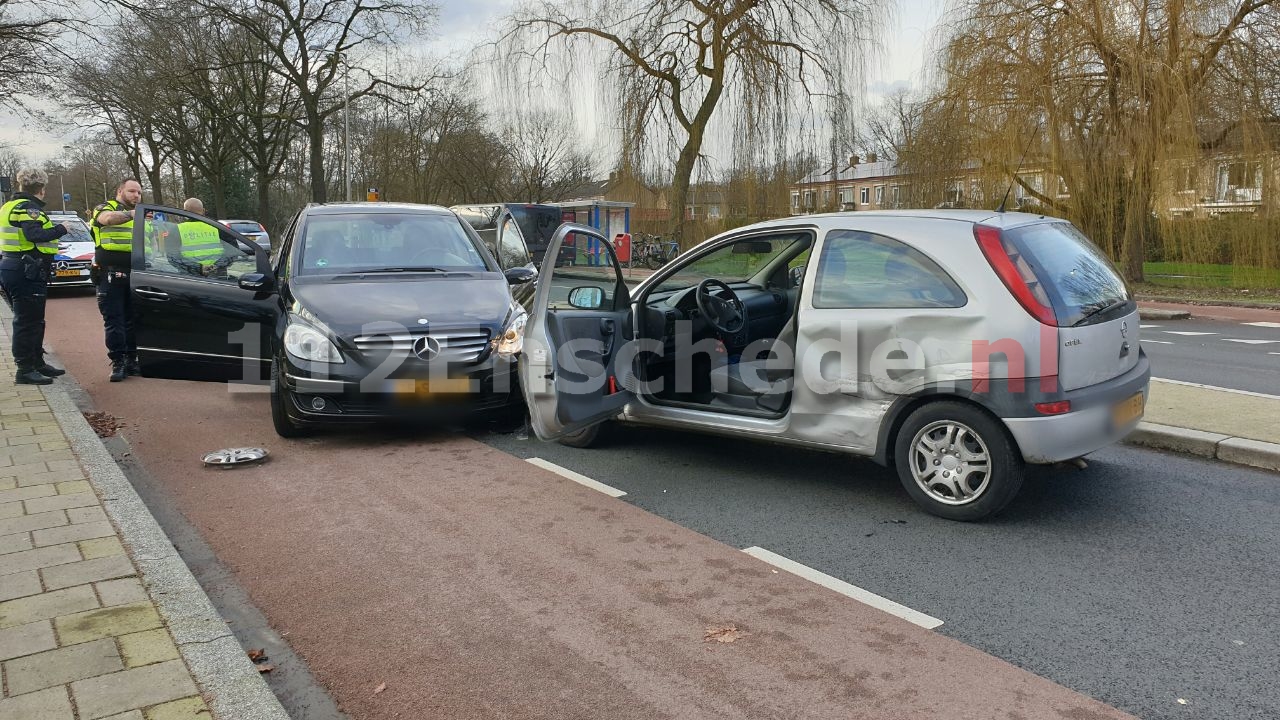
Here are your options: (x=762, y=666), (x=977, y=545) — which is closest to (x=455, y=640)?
(x=762, y=666)

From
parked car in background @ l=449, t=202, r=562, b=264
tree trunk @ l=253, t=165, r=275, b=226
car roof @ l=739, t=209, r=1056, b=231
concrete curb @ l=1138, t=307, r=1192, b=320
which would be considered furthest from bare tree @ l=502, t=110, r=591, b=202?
car roof @ l=739, t=209, r=1056, b=231

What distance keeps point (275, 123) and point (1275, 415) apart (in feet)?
123

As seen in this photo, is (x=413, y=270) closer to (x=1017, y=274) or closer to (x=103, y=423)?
(x=103, y=423)

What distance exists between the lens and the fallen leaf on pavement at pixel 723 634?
340cm

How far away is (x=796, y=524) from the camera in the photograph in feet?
15.3

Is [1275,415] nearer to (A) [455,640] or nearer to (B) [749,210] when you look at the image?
(A) [455,640]

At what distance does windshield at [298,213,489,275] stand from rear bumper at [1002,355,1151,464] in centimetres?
452

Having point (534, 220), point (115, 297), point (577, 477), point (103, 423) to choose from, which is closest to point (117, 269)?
point (115, 297)

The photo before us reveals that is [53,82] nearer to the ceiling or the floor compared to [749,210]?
nearer to the ceiling

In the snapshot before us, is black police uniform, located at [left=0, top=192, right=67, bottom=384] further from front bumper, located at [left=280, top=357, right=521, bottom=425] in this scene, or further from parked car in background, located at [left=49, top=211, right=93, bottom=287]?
parked car in background, located at [left=49, top=211, right=93, bottom=287]

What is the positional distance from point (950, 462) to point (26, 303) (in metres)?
7.79

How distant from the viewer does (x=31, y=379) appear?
26.7ft

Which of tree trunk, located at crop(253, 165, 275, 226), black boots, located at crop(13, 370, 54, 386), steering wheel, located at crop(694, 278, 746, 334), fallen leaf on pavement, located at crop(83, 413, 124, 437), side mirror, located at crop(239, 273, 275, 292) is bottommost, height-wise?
fallen leaf on pavement, located at crop(83, 413, 124, 437)

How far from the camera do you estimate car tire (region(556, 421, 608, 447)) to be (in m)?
6.23
